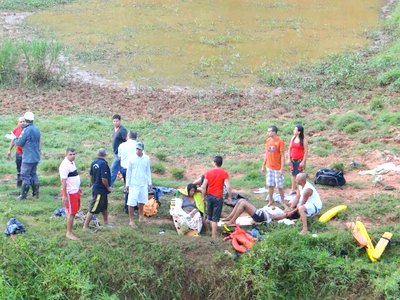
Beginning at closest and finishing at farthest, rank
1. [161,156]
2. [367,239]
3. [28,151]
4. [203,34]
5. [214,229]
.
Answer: [367,239]
[214,229]
[28,151]
[161,156]
[203,34]

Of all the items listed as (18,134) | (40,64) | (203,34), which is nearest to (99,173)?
(18,134)

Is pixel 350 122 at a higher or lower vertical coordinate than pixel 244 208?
higher

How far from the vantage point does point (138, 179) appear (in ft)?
35.2

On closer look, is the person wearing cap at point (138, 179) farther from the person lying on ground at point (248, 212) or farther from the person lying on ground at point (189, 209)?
the person lying on ground at point (248, 212)

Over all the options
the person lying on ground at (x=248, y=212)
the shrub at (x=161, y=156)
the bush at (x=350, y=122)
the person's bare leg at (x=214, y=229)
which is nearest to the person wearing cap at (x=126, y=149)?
the person's bare leg at (x=214, y=229)

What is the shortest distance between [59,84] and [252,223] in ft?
42.7

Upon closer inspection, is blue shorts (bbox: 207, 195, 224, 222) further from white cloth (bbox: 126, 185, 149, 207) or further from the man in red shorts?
the man in red shorts

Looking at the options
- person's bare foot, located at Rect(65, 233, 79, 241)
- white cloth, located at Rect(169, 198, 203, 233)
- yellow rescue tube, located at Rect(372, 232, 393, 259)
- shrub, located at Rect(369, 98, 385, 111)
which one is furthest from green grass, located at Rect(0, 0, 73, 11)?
yellow rescue tube, located at Rect(372, 232, 393, 259)

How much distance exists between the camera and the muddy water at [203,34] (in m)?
24.2

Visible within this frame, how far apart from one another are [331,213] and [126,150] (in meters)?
3.75

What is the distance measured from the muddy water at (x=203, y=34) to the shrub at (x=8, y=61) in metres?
3.35

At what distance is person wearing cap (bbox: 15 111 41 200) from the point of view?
11.7 m

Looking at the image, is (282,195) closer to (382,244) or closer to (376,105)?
(382,244)

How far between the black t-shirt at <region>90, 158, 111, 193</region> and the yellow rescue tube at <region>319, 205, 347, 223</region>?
3.68 meters
